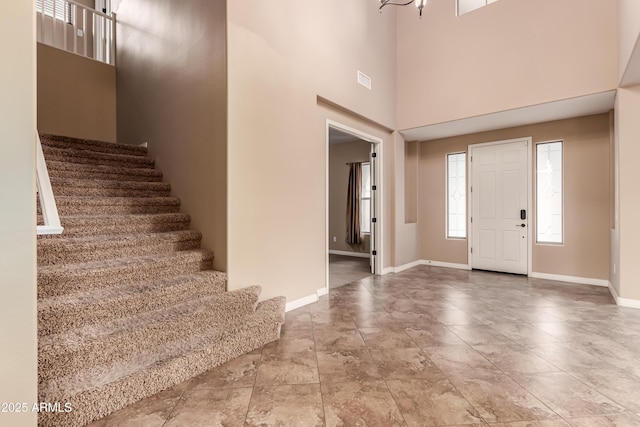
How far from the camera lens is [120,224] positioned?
311 centimetres

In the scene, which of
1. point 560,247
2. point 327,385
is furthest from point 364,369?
point 560,247

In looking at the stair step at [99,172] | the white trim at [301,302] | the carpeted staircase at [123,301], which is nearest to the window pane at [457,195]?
the white trim at [301,302]

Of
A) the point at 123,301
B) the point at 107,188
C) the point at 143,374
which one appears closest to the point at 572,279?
the point at 143,374

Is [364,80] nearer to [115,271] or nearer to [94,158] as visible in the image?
[94,158]

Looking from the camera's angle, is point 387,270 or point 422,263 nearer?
point 387,270

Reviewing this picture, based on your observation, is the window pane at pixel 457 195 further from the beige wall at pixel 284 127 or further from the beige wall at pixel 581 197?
the beige wall at pixel 284 127

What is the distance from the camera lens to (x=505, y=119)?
16.3 feet

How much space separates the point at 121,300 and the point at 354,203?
5.90 m

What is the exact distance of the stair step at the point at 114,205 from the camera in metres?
3.05

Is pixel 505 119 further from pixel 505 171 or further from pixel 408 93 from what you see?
pixel 408 93

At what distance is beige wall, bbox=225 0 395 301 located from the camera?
3051 mm

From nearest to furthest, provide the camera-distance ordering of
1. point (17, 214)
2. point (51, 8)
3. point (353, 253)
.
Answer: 1. point (17, 214)
2. point (51, 8)
3. point (353, 253)

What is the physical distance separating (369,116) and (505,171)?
2.72 m

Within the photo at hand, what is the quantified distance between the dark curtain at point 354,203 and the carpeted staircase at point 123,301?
14.9ft
